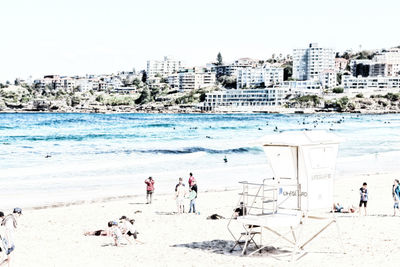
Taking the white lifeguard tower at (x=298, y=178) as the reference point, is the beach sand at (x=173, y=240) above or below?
below

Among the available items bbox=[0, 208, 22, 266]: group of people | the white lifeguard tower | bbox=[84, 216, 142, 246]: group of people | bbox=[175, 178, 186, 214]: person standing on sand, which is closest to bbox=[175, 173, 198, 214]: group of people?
bbox=[175, 178, 186, 214]: person standing on sand

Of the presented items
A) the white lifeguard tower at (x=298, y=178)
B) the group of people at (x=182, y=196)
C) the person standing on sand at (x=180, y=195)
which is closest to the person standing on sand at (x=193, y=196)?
the group of people at (x=182, y=196)

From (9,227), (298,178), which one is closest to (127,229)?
(9,227)

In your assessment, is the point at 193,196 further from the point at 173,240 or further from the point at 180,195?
the point at 173,240

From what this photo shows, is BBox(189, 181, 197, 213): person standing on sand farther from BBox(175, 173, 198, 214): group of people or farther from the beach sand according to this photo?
the beach sand

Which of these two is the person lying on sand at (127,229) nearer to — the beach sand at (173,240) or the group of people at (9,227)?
the beach sand at (173,240)

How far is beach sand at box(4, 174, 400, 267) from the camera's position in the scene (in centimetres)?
1223

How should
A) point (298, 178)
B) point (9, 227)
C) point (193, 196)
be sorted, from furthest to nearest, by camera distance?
point (193, 196), point (298, 178), point (9, 227)

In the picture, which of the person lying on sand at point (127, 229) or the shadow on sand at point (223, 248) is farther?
the person lying on sand at point (127, 229)

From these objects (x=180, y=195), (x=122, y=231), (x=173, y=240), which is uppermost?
(x=180, y=195)

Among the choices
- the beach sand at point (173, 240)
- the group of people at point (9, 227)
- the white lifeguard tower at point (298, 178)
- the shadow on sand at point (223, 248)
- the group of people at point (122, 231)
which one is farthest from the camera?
the group of people at point (122, 231)

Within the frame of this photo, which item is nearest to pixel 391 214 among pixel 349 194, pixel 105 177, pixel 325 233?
pixel 325 233

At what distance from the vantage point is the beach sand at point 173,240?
12.2 metres

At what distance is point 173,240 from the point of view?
14336 millimetres
